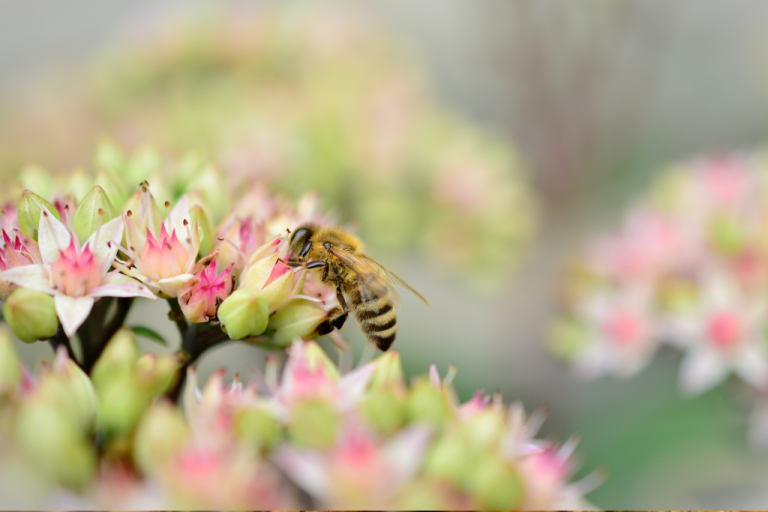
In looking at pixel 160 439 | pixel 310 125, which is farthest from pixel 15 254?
pixel 310 125

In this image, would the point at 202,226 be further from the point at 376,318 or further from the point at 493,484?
the point at 493,484

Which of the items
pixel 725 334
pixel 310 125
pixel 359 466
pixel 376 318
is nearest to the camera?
pixel 359 466

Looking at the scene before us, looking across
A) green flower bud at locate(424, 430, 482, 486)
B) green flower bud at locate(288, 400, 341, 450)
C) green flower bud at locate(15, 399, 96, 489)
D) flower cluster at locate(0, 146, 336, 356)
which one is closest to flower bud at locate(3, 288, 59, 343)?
flower cluster at locate(0, 146, 336, 356)

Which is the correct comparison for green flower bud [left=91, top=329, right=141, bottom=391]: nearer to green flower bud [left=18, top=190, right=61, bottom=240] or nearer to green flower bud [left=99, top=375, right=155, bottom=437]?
green flower bud [left=99, top=375, right=155, bottom=437]

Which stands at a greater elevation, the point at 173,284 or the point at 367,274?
the point at 367,274

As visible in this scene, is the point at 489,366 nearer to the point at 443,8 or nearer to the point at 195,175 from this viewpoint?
the point at 195,175

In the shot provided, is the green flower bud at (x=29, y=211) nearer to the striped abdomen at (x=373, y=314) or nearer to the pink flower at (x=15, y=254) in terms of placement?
the pink flower at (x=15, y=254)

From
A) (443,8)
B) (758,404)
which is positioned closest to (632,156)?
(443,8)
